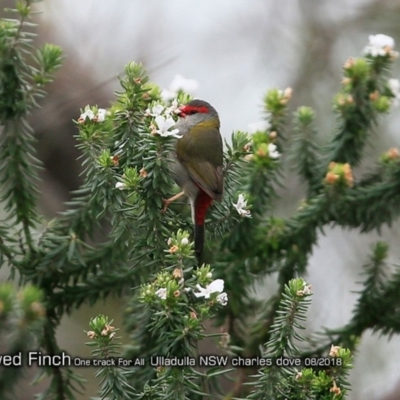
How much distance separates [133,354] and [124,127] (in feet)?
2.96

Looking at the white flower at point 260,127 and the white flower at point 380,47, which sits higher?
the white flower at point 380,47

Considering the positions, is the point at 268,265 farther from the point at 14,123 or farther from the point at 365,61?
the point at 14,123

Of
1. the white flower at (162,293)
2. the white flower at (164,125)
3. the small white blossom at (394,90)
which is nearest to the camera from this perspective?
the white flower at (162,293)

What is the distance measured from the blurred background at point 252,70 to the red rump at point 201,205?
144 centimetres

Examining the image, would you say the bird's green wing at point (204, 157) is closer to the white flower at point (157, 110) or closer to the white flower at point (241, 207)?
the white flower at point (241, 207)

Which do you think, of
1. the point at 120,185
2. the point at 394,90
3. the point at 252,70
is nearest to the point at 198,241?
the point at 120,185

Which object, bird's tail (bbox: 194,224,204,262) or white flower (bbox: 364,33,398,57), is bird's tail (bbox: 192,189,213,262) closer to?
bird's tail (bbox: 194,224,204,262)

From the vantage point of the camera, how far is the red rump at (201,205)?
2502 millimetres

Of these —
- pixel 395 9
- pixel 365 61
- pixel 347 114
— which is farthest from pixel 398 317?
pixel 395 9

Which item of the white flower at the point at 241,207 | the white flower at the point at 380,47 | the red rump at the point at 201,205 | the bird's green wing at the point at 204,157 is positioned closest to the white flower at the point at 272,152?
the bird's green wing at the point at 204,157

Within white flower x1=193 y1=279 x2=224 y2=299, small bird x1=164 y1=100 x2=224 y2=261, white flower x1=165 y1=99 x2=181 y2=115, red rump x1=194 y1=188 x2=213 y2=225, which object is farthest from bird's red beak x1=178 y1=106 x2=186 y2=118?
white flower x1=193 y1=279 x2=224 y2=299

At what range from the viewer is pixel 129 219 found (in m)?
2.16

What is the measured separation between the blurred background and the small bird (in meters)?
0.95

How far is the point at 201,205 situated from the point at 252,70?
133 inches
